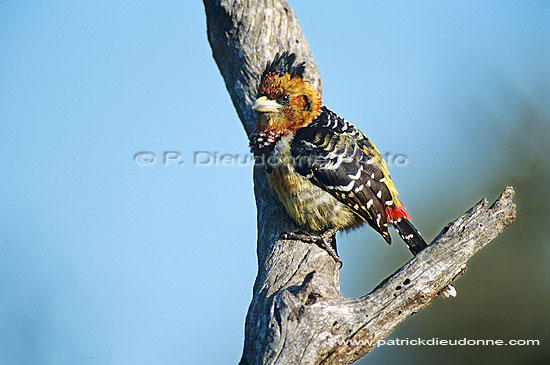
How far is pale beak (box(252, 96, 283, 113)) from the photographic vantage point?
13.9 ft

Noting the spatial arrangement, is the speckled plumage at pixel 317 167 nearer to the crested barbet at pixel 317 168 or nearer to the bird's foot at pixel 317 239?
the crested barbet at pixel 317 168

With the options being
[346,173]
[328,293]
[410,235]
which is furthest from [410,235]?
[328,293]

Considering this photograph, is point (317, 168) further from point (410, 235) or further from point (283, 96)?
point (410, 235)

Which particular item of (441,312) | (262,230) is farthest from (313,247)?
(441,312)

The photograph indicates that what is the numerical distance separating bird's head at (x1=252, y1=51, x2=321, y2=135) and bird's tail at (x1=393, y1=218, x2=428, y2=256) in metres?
1.16

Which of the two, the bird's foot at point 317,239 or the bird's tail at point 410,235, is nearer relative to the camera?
the bird's foot at point 317,239

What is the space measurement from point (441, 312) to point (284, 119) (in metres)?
3.36

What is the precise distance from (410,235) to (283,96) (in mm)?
1534

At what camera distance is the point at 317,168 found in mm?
4062

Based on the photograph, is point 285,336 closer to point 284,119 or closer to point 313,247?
point 313,247

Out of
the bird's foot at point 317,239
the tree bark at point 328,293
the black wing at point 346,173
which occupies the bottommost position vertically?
the tree bark at point 328,293

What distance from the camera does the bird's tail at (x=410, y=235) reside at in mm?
4039

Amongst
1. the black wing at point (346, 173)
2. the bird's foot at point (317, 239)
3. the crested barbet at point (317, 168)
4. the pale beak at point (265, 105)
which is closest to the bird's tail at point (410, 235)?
the crested barbet at point (317, 168)

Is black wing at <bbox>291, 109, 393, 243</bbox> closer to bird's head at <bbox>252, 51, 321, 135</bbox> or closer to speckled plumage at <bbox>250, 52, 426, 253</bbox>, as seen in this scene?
→ speckled plumage at <bbox>250, 52, 426, 253</bbox>
